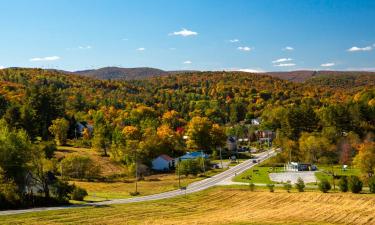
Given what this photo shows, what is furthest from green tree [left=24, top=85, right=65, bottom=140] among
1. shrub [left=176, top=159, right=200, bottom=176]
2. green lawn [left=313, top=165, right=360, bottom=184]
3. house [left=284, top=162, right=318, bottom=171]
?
green lawn [left=313, top=165, right=360, bottom=184]

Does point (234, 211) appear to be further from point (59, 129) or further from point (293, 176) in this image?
point (59, 129)

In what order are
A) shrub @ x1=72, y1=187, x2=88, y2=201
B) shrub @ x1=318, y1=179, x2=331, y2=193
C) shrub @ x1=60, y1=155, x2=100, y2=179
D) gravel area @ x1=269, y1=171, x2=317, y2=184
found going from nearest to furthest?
shrub @ x1=72, y1=187, x2=88, y2=201
shrub @ x1=318, y1=179, x2=331, y2=193
gravel area @ x1=269, y1=171, x2=317, y2=184
shrub @ x1=60, y1=155, x2=100, y2=179

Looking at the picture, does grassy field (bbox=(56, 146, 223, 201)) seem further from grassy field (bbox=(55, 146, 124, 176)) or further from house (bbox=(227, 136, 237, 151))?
house (bbox=(227, 136, 237, 151))

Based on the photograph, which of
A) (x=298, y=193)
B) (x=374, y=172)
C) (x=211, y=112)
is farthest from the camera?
(x=211, y=112)

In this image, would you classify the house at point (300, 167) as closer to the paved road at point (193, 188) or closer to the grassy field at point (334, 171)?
the grassy field at point (334, 171)

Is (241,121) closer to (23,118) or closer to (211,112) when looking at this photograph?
(211,112)

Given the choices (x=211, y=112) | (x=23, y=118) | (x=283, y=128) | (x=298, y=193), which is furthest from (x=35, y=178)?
(x=211, y=112)
